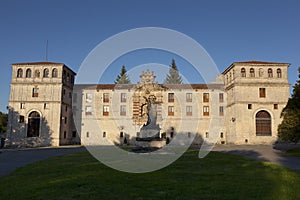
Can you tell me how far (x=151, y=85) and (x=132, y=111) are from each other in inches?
227

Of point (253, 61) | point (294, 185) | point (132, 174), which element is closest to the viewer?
point (294, 185)

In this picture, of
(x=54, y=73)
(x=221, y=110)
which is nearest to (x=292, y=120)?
(x=221, y=110)

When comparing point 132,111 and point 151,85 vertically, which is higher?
point 151,85

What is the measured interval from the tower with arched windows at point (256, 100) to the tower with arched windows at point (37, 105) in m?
28.6

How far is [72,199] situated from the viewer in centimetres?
684

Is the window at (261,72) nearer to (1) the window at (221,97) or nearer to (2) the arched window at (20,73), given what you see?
(1) the window at (221,97)

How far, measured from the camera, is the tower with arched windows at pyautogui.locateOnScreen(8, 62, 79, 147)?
40.1 metres

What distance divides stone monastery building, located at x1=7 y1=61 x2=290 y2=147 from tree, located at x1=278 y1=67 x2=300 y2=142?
16.4m

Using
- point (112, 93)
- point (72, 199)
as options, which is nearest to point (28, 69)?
point (112, 93)

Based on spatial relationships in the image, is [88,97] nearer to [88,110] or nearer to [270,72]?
[88,110]

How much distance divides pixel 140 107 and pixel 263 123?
20.4m

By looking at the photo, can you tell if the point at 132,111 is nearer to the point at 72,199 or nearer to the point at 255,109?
the point at 255,109

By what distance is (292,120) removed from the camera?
878 inches

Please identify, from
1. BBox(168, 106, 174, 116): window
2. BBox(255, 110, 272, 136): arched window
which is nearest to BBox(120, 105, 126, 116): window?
BBox(168, 106, 174, 116): window
